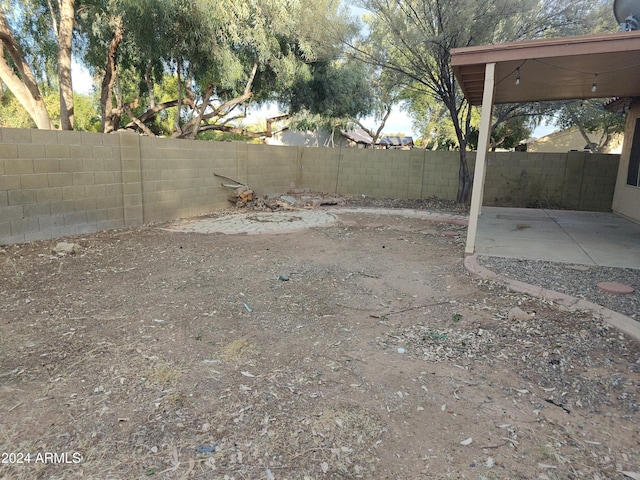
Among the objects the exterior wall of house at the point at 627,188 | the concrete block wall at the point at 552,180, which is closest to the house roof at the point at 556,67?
the exterior wall of house at the point at 627,188

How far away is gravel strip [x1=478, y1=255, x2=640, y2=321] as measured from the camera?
4.38m

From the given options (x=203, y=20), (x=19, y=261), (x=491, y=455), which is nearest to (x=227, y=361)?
(x=491, y=455)

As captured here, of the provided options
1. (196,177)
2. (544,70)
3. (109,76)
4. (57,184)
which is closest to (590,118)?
(544,70)

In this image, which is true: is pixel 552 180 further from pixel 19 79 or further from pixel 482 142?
pixel 19 79

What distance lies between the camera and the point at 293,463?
2.17m

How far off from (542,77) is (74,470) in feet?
28.7

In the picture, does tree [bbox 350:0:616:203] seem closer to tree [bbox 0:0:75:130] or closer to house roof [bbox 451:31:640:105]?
house roof [bbox 451:31:640:105]

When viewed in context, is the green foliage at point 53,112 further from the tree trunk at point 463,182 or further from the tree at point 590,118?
the tree at point 590,118

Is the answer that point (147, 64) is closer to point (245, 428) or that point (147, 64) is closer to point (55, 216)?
point (55, 216)

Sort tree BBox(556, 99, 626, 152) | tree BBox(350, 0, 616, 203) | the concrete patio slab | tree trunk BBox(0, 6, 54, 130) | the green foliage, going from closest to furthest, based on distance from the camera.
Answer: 1. the concrete patio slab
2. tree BBox(350, 0, 616, 203)
3. tree trunk BBox(0, 6, 54, 130)
4. tree BBox(556, 99, 626, 152)
5. the green foliage

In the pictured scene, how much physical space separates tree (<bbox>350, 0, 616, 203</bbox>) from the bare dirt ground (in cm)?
765

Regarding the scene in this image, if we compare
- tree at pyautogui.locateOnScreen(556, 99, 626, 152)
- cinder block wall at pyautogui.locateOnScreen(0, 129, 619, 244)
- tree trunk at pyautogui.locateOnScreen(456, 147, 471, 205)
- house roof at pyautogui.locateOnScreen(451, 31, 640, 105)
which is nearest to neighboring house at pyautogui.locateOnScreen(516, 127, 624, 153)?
tree at pyautogui.locateOnScreen(556, 99, 626, 152)

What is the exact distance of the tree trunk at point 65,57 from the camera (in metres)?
10.1

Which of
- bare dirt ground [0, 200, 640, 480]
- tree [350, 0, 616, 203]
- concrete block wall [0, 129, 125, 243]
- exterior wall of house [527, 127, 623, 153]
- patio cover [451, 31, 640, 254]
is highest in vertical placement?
tree [350, 0, 616, 203]
